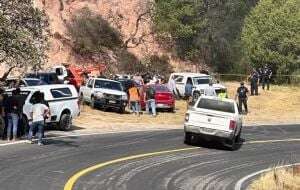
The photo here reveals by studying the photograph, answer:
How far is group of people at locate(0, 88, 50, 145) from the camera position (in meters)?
20.1

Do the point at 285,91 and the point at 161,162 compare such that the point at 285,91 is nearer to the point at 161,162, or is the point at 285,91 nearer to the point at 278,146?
the point at 278,146

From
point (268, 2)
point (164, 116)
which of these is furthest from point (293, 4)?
point (164, 116)

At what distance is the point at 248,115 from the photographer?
3734 cm

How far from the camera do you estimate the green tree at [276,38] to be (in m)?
57.0

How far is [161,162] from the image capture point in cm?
1878

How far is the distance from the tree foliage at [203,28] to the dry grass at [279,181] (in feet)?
138

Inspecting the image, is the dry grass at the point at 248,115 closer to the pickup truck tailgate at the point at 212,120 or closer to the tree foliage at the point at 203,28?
the pickup truck tailgate at the point at 212,120

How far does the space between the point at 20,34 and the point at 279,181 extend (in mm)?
9306

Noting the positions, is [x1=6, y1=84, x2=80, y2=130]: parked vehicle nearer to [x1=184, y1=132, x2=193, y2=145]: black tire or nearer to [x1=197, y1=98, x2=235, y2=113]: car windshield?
[x1=184, y1=132, x2=193, y2=145]: black tire

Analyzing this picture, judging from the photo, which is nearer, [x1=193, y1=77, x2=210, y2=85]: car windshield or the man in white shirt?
the man in white shirt

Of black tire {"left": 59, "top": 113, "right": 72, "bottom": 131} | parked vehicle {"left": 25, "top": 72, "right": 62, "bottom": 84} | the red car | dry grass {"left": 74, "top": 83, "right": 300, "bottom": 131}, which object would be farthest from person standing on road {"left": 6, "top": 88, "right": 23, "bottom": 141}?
the red car

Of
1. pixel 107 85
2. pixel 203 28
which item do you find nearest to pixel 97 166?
pixel 107 85

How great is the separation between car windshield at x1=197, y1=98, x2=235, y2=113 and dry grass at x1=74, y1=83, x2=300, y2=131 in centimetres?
485

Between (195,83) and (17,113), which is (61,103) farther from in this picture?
(195,83)
